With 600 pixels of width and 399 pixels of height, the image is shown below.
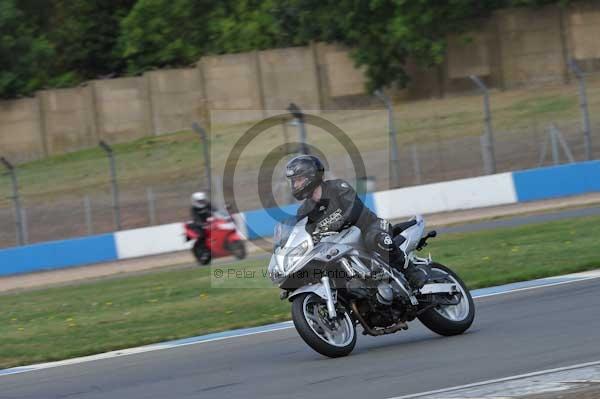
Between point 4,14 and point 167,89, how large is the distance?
669cm

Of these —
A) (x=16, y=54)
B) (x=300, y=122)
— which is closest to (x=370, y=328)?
(x=300, y=122)

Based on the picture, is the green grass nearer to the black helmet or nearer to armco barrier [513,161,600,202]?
the black helmet

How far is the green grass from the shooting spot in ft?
37.7

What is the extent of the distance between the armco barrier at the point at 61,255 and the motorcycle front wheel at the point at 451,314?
15.8m

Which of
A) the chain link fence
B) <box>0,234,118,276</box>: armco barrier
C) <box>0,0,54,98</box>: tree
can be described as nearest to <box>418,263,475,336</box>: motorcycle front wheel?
the chain link fence

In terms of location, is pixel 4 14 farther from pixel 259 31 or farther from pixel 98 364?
pixel 98 364

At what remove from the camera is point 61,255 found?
23.9m

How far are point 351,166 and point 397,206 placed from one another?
10.6 feet

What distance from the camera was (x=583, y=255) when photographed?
13.7 metres

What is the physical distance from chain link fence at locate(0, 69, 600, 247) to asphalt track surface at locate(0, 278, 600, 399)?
13.9 metres

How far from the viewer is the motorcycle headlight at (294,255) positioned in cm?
830

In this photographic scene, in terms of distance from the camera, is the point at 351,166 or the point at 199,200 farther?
the point at 351,166

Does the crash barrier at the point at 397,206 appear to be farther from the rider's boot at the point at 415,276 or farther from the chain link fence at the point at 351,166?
the rider's boot at the point at 415,276

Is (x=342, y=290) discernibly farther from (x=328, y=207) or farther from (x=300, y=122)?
(x=300, y=122)
